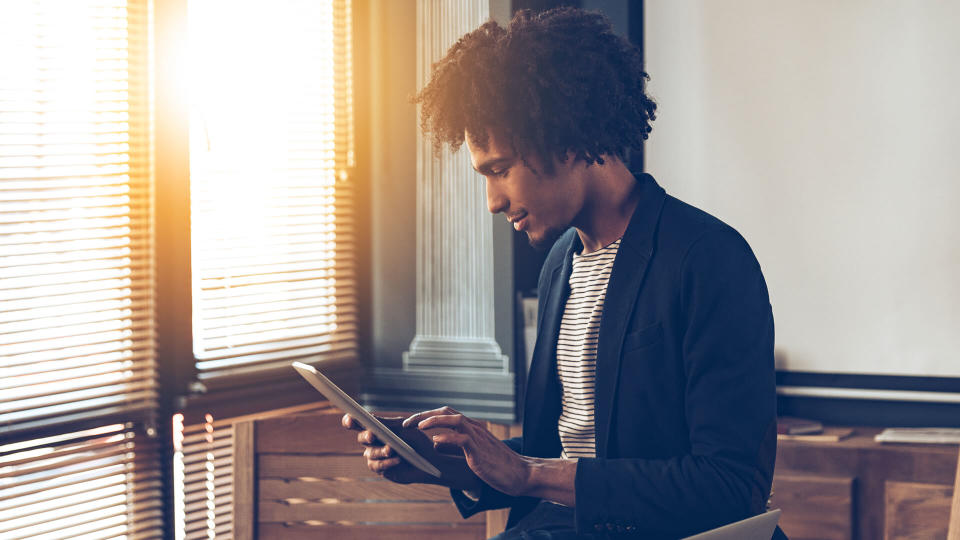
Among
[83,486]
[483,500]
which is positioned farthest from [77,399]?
[483,500]

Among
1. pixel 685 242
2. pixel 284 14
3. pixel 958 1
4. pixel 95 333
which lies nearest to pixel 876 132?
pixel 958 1

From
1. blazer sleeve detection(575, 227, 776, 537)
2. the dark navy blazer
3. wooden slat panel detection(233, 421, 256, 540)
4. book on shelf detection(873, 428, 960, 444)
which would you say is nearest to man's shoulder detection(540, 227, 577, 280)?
the dark navy blazer

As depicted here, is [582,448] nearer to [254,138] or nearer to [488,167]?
[488,167]

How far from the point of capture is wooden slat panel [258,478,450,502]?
7.97ft

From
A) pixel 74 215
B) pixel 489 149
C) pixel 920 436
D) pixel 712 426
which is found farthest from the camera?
pixel 920 436

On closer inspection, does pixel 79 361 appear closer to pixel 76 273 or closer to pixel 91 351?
pixel 91 351

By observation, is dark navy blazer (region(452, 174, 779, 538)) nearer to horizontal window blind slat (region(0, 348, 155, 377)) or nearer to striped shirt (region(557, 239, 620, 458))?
striped shirt (region(557, 239, 620, 458))

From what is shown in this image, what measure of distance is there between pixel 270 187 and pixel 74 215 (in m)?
0.60

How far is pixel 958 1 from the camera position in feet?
8.66

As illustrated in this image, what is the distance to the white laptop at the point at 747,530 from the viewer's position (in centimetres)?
114

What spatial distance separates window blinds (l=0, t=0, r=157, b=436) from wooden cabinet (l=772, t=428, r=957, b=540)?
1.65 meters

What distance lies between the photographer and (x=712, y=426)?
1.49 meters

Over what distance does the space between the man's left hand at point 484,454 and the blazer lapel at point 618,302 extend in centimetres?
19

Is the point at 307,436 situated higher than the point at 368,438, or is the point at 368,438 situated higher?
the point at 368,438
